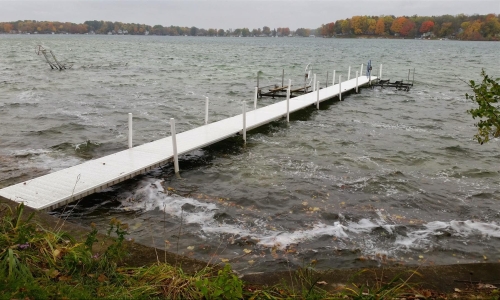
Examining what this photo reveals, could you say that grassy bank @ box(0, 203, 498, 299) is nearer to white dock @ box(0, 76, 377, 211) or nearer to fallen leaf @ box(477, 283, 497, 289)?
fallen leaf @ box(477, 283, 497, 289)

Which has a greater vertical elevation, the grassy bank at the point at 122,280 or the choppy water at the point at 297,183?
the grassy bank at the point at 122,280

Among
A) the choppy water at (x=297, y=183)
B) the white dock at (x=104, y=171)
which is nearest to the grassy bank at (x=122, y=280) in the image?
the choppy water at (x=297, y=183)

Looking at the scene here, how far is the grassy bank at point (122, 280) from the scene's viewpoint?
4730 millimetres

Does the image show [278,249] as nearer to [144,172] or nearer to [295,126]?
[144,172]

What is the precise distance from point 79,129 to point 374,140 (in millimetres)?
13448

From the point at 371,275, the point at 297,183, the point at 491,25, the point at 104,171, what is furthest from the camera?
the point at 491,25

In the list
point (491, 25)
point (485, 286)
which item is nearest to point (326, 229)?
point (485, 286)

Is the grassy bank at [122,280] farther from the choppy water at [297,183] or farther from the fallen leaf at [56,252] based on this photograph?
the choppy water at [297,183]

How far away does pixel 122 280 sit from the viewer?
5.25m

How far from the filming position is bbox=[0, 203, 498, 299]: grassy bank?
15.5ft

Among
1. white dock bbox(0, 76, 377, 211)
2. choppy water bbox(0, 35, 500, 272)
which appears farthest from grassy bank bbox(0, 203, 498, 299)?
white dock bbox(0, 76, 377, 211)

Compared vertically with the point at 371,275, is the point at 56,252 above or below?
above

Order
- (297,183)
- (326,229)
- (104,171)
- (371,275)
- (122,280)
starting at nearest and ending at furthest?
(122,280) → (371,275) → (326,229) → (104,171) → (297,183)

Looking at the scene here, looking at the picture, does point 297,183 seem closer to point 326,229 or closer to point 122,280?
point 326,229
